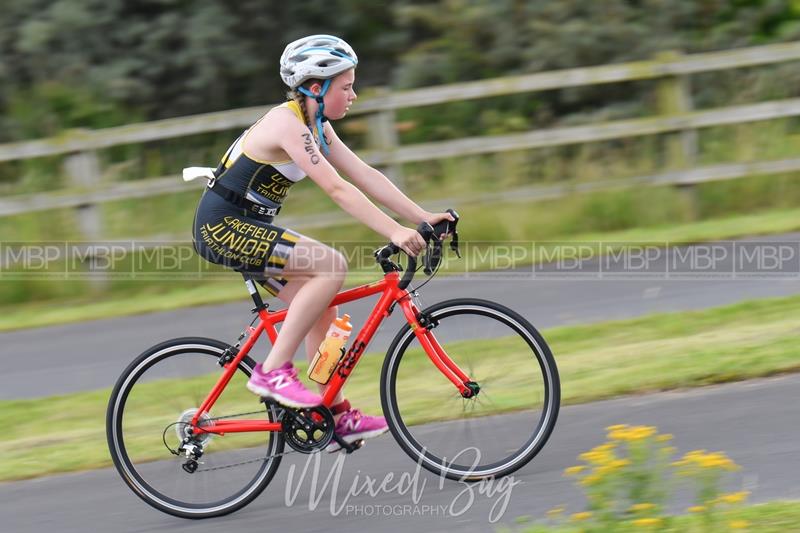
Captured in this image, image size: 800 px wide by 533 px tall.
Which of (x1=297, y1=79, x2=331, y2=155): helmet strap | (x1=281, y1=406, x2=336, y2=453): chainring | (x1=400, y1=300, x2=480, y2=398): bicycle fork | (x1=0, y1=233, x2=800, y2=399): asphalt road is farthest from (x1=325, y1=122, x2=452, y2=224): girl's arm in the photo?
(x1=0, y1=233, x2=800, y2=399): asphalt road

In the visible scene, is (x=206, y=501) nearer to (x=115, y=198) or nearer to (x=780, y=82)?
(x=115, y=198)

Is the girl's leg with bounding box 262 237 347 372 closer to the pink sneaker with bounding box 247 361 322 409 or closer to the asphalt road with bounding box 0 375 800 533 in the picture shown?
the pink sneaker with bounding box 247 361 322 409

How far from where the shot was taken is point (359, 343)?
5.45 m

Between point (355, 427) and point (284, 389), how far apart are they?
1.38ft

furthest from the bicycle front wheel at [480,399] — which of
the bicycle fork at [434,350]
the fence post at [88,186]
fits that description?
the fence post at [88,186]

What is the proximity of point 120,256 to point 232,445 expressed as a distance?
19.9 feet

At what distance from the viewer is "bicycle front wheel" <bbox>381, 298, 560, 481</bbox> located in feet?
17.7

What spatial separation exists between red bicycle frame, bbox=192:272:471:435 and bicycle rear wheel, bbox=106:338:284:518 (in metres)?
0.05

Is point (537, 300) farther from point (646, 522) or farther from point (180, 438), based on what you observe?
point (646, 522)

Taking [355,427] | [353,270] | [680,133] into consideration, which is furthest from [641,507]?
[680,133]

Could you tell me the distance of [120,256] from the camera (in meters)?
11.2

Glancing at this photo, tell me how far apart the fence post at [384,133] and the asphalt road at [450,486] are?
525cm

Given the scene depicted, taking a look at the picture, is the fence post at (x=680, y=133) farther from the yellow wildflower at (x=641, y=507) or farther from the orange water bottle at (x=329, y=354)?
the yellow wildflower at (x=641, y=507)

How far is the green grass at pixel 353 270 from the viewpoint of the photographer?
10.3 meters
